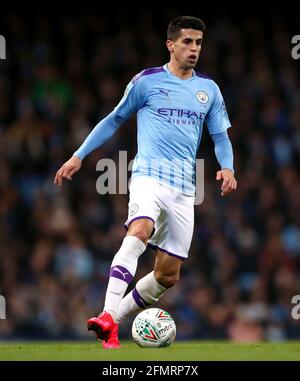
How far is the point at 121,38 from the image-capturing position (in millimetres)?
19531

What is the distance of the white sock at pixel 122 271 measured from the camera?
8500mm

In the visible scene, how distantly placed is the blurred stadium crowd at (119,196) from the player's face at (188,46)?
6.52 m

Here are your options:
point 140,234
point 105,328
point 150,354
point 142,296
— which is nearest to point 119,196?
point 142,296

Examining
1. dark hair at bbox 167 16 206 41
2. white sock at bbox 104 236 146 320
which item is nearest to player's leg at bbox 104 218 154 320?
white sock at bbox 104 236 146 320

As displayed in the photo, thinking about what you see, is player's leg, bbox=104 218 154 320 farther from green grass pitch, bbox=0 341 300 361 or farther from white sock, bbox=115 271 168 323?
white sock, bbox=115 271 168 323

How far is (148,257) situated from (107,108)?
3.29 metres

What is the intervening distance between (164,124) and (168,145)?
0.56 feet

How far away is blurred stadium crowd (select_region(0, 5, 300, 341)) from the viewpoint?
607 inches

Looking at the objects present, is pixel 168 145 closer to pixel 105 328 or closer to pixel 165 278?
pixel 165 278

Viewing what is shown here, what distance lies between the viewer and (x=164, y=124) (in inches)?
358

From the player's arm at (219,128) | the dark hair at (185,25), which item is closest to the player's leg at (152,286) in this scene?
the player's arm at (219,128)

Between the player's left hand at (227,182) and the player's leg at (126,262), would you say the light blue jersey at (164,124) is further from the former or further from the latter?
the player's leg at (126,262)

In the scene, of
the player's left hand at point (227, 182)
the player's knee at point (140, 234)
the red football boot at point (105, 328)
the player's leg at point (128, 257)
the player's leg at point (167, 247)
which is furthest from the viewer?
the player's leg at point (167, 247)

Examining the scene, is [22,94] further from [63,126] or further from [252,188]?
[252,188]
